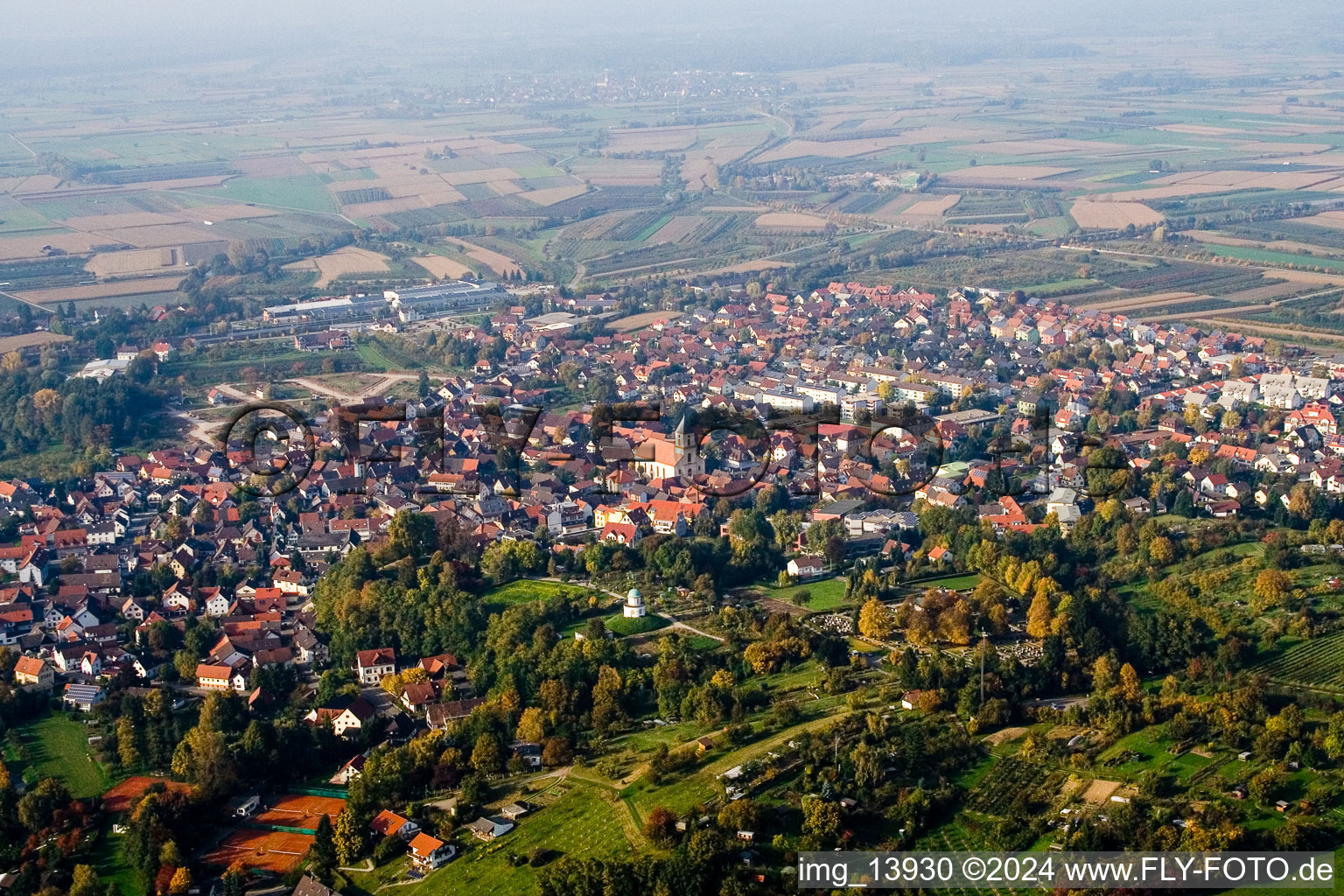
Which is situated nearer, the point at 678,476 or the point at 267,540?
the point at 267,540

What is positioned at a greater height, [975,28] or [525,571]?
[975,28]

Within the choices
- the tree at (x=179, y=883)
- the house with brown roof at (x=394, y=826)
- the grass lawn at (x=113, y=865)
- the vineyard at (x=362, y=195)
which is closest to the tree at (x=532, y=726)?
the house with brown roof at (x=394, y=826)

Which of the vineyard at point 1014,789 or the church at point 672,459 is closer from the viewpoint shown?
the vineyard at point 1014,789

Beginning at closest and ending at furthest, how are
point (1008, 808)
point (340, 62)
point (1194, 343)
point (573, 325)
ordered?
1. point (1008, 808)
2. point (1194, 343)
3. point (573, 325)
4. point (340, 62)

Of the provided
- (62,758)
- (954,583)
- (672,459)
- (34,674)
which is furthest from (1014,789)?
(672,459)

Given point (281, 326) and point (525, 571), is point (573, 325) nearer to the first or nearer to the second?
point (281, 326)

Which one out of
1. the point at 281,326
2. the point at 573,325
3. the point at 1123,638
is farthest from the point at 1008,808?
the point at 281,326

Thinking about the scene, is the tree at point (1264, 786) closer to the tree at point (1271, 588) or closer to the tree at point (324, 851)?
the tree at point (1271, 588)

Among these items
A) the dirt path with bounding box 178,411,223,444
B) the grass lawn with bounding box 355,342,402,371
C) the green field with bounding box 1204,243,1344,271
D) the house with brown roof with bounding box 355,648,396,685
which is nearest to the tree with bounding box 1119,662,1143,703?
the house with brown roof with bounding box 355,648,396,685
